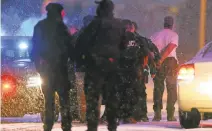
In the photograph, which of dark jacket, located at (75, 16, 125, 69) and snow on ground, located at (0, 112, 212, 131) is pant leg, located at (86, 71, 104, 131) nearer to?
dark jacket, located at (75, 16, 125, 69)

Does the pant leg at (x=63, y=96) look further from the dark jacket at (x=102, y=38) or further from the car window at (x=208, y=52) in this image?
the car window at (x=208, y=52)

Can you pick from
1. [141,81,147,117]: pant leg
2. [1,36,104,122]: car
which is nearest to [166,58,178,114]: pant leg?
[141,81,147,117]: pant leg

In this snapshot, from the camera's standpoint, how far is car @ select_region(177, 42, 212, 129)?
11.6 metres

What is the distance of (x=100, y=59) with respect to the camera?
1006cm

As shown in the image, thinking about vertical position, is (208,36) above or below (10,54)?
above

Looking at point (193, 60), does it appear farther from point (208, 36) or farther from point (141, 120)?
point (208, 36)

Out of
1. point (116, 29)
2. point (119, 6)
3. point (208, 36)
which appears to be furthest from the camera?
point (119, 6)

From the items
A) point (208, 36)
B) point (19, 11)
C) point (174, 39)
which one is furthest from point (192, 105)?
point (19, 11)

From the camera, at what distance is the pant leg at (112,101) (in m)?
10.1

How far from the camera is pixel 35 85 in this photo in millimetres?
13828

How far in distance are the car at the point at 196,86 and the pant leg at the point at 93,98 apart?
227cm

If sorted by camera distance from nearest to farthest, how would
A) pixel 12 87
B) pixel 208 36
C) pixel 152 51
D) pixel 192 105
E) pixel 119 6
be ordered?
pixel 192 105 → pixel 152 51 → pixel 12 87 → pixel 208 36 → pixel 119 6

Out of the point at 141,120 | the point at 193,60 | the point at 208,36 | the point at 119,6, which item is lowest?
the point at 141,120

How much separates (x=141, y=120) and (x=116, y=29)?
438 centimetres
